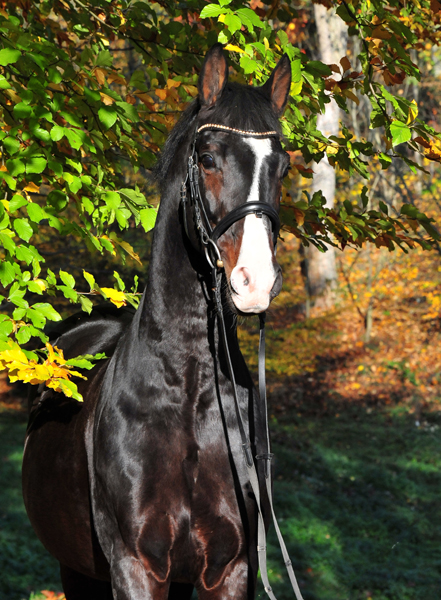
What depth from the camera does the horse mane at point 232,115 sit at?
8.22 feet

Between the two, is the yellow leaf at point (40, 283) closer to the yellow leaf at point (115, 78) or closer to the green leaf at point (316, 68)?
the yellow leaf at point (115, 78)

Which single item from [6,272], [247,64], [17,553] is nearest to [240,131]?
[247,64]

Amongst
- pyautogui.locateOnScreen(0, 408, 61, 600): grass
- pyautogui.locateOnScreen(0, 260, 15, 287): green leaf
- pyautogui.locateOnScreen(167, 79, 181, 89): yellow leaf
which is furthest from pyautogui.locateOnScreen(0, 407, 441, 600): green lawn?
pyautogui.locateOnScreen(167, 79, 181, 89): yellow leaf

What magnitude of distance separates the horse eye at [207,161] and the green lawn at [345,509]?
5.17 m

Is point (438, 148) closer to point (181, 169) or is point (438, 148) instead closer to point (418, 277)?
point (181, 169)

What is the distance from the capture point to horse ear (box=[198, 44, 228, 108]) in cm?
262

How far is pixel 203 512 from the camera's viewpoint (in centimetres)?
265

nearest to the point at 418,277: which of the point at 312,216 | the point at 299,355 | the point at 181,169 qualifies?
the point at 299,355

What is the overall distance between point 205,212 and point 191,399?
0.80 metres

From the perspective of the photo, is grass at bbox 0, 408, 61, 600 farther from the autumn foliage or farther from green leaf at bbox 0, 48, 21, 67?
green leaf at bbox 0, 48, 21, 67

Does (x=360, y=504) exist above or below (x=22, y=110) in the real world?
below

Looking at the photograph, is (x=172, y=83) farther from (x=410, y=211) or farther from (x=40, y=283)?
(x=410, y=211)

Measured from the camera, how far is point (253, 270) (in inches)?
86.3

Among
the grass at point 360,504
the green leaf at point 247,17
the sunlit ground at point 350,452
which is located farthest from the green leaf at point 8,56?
the grass at point 360,504
